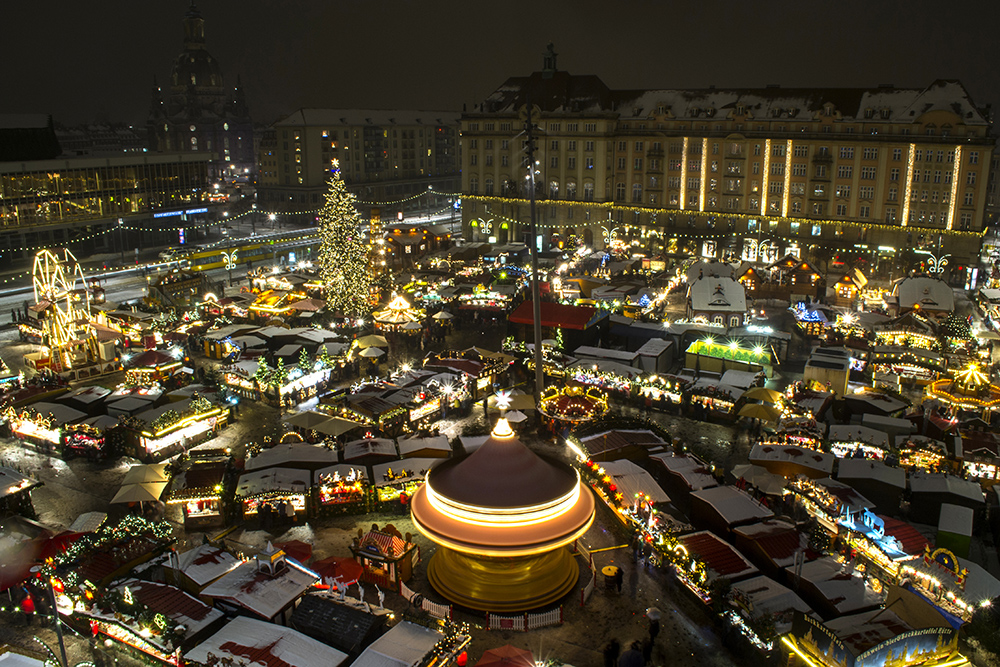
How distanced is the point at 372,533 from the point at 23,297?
44532mm

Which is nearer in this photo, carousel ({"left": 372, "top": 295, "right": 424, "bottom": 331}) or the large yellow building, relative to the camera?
carousel ({"left": 372, "top": 295, "right": 424, "bottom": 331})

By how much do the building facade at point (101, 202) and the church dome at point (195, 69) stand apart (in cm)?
6233

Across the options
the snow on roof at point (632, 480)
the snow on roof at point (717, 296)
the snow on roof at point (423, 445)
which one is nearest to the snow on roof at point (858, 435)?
the snow on roof at point (632, 480)

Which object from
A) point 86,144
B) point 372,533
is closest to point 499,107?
point 372,533

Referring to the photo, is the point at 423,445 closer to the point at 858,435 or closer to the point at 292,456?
the point at 292,456

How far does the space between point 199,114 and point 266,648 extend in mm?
127266

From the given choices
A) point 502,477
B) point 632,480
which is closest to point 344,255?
point 632,480

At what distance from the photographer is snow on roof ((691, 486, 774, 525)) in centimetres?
1834

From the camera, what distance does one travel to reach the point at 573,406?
2680 cm

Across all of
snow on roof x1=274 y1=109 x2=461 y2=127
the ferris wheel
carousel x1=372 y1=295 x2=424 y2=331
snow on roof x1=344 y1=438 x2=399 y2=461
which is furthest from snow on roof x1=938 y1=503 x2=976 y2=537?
snow on roof x1=274 y1=109 x2=461 y2=127

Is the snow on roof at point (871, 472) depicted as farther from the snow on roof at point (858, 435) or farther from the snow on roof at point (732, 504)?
the snow on roof at point (732, 504)

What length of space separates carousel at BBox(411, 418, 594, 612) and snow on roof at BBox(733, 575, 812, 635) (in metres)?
3.90

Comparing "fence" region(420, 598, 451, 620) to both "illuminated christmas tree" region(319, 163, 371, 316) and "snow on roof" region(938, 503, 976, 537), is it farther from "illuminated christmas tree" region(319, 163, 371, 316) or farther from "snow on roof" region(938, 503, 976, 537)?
"illuminated christmas tree" region(319, 163, 371, 316)

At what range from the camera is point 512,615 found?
52.5 feet
